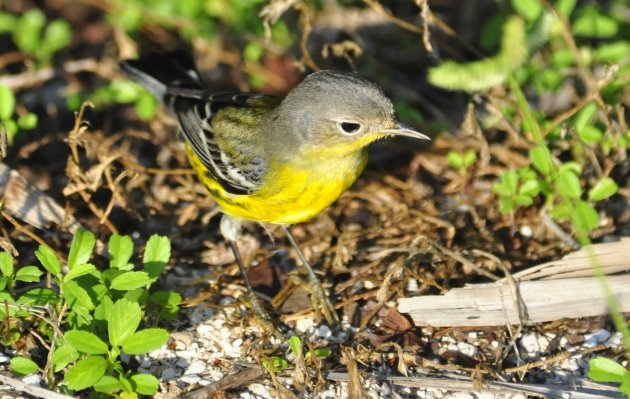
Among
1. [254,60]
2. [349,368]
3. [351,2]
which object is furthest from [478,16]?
[349,368]

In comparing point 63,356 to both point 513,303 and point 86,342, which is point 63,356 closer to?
point 86,342

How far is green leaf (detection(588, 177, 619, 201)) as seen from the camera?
17.3ft

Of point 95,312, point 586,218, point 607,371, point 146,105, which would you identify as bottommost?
point 607,371

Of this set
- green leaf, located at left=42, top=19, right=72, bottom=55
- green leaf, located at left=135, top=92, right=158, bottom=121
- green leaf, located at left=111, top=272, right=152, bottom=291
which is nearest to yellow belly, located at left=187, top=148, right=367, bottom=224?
green leaf, located at left=111, top=272, right=152, bottom=291

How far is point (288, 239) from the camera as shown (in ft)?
18.8

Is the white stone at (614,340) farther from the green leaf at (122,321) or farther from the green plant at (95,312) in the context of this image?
the green leaf at (122,321)

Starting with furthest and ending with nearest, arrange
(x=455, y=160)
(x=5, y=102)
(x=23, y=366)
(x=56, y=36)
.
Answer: (x=56, y=36) → (x=455, y=160) → (x=5, y=102) → (x=23, y=366)

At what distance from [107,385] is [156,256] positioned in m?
0.85

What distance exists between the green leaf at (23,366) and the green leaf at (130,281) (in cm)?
54

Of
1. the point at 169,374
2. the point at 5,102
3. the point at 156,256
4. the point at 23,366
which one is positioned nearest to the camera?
the point at 23,366

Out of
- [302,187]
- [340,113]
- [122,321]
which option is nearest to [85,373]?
[122,321]

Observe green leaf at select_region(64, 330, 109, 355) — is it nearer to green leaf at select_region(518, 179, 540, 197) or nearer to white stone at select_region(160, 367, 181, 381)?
white stone at select_region(160, 367, 181, 381)

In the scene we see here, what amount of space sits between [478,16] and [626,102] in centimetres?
152

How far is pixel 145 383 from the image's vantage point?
4.14 meters
